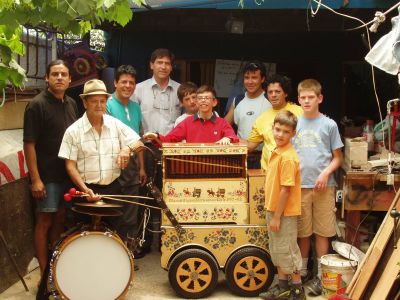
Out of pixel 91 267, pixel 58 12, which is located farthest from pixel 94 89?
pixel 58 12

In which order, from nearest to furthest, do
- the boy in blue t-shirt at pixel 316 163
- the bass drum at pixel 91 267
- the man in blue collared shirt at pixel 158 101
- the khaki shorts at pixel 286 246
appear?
the bass drum at pixel 91 267 → the khaki shorts at pixel 286 246 → the boy in blue t-shirt at pixel 316 163 → the man in blue collared shirt at pixel 158 101

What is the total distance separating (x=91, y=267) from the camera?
5605 mm

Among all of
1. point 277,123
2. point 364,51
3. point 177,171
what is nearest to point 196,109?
point 177,171

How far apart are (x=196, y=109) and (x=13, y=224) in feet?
7.91

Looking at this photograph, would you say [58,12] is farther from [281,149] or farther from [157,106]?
[157,106]

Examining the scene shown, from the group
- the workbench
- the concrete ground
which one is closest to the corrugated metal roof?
the workbench

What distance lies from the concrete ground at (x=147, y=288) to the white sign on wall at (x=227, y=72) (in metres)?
3.61

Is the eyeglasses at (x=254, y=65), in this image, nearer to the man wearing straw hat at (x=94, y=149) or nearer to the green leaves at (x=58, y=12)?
the man wearing straw hat at (x=94, y=149)

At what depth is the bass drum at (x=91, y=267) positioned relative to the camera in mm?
5527

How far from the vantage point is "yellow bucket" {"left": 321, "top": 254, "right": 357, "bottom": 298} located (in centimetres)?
602

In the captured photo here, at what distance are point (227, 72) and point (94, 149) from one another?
A: 423 centimetres

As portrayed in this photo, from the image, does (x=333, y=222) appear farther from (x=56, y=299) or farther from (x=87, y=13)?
(x=87, y=13)

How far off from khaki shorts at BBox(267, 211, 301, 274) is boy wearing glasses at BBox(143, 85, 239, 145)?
1.08 metres

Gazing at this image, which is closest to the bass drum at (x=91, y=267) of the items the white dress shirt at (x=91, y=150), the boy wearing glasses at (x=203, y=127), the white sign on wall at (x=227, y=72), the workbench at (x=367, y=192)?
the white dress shirt at (x=91, y=150)
